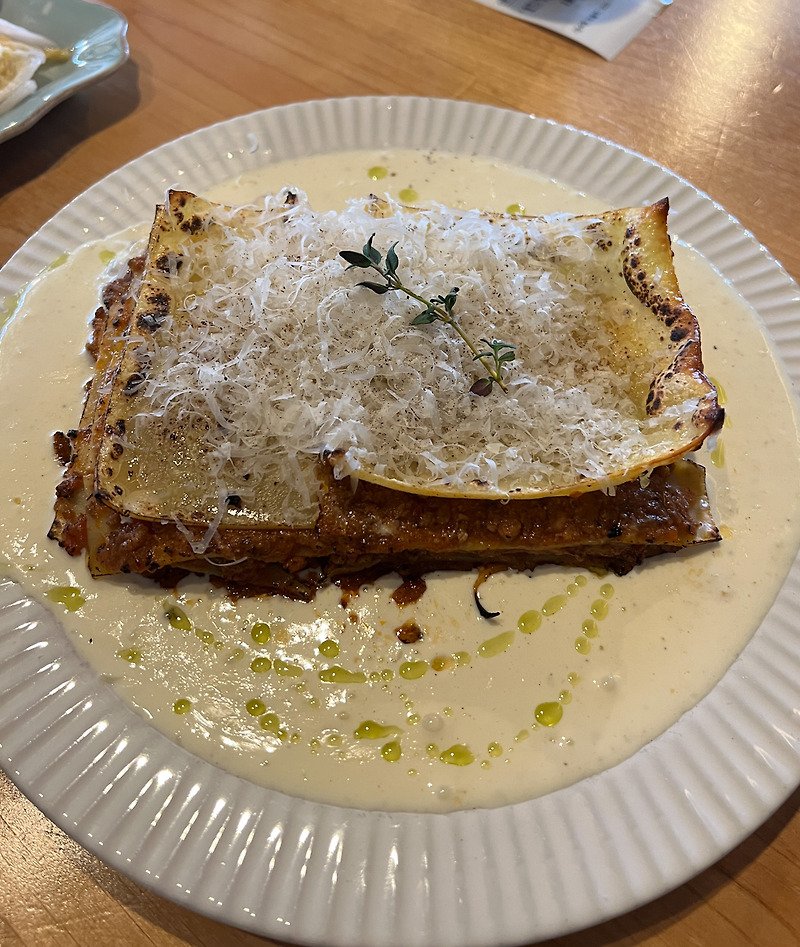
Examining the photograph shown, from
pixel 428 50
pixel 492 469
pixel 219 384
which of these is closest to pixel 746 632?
pixel 492 469

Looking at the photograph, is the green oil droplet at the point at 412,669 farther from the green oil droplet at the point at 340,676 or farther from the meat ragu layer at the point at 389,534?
the meat ragu layer at the point at 389,534

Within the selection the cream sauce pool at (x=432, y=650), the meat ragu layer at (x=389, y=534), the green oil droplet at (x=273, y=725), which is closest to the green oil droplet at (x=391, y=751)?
the cream sauce pool at (x=432, y=650)

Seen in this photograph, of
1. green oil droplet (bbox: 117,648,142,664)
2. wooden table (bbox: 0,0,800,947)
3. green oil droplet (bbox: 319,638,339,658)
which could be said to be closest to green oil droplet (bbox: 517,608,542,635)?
green oil droplet (bbox: 319,638,339,658)

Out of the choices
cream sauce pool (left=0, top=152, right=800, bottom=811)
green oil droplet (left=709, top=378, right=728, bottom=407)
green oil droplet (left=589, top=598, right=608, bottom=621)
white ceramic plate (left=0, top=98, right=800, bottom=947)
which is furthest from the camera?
green oil droplet (left=709, top=378, right=728, bottom=407)

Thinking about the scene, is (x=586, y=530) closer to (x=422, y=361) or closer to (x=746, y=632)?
(x=746, y=632)

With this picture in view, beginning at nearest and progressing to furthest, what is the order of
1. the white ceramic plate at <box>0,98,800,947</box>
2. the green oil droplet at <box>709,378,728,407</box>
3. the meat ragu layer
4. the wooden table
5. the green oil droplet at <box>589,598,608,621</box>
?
the white ceramic plate at <box>0,98,800,947</box> < the meat ragu layer < the green oil droplet at <box>589,598,608,621</box> < the green oil droplet at <box>709,378,728,407</box> < the wooden table

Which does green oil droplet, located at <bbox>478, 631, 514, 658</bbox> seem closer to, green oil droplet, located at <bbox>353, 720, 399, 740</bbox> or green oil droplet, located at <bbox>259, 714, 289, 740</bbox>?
green oil droplet, located at <bbox>353, 720, 399, 740</bbox>
